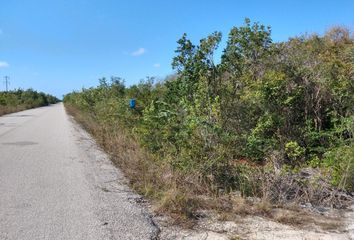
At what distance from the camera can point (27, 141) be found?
14.9 meters

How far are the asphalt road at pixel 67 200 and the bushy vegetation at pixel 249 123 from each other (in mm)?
722

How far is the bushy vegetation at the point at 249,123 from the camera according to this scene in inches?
270

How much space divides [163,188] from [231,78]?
10.7 ft

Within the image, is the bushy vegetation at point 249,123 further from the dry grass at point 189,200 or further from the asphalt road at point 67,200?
the asphalt road at point 67,200

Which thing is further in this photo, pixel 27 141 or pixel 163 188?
pixel 27 141

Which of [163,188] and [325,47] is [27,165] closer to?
[163,188]

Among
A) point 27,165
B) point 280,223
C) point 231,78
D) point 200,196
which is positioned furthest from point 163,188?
point 27,165

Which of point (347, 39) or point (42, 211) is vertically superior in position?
point (347, 39)

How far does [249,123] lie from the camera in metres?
9.30

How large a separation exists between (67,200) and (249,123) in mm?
4529

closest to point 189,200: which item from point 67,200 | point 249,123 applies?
point 67,200

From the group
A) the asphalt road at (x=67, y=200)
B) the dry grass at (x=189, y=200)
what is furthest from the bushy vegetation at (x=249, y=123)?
the asphalt road at (x=67, y=200)

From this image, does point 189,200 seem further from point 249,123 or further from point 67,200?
point 249,123

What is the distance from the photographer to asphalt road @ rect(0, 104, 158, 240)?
505cm
